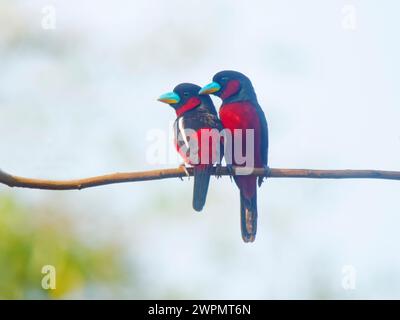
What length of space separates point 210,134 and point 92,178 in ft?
4.15

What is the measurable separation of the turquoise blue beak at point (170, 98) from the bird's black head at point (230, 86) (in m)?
0.17

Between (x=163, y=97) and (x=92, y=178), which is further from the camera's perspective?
(x=163, y=97)

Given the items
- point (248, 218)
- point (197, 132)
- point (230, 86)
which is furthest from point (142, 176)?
point (230, 86)

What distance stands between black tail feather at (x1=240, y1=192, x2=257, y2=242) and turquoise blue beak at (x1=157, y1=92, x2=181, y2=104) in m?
0.79

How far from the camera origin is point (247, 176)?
4.44 m

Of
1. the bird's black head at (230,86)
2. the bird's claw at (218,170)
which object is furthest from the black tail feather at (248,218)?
the bird's black head at (230,86)

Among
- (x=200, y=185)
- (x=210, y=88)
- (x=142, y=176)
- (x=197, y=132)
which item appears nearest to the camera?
(x=142, y=176)

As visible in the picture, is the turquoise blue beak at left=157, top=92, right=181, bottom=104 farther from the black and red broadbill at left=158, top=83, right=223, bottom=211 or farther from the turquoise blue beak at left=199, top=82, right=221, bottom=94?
the turquoise blue beak at left=199, top=82, right=221, bottom=94

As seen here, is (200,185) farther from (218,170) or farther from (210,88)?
(210,88)

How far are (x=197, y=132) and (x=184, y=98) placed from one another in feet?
1.29

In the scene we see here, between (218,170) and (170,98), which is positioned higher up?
(170,98)

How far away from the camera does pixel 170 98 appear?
15.4 feet
